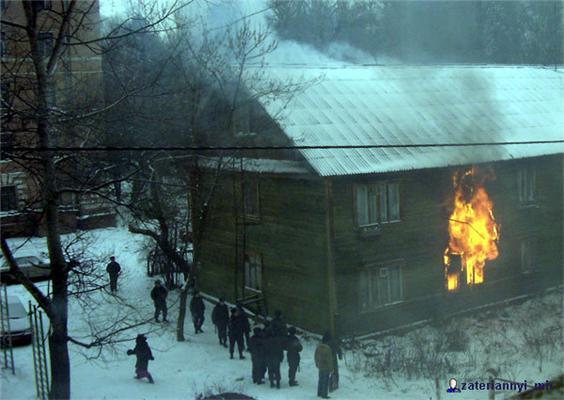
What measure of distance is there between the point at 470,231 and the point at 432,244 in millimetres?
1426

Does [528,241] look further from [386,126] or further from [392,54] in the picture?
[392,54]

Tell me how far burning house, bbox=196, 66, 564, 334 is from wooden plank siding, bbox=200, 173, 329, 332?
0.04 meters

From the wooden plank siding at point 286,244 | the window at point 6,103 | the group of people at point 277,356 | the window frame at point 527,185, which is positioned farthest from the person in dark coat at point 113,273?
the window frame at point 527,185

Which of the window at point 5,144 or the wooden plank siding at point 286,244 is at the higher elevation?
the window at point 5,144

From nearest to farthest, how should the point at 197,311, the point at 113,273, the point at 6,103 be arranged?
the point at 6,103 < the point at 197,311 < the point at 113,273

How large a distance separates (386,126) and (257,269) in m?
4.75

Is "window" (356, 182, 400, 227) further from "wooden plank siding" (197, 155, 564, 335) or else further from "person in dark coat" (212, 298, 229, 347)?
"person in dark coat" (212, 298, 229, 347)

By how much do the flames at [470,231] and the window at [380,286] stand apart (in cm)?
166

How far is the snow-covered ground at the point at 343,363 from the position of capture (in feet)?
35.5

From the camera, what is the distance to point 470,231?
1659cm

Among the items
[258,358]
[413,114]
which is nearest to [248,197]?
[413,114]

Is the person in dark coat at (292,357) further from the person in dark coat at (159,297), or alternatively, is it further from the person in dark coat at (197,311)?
the person in dark coat at (159,297)

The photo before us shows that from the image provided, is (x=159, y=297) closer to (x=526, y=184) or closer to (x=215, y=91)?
(x=215, y=91)

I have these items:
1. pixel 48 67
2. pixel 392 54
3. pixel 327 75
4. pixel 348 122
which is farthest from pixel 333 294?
pixel 392 54
